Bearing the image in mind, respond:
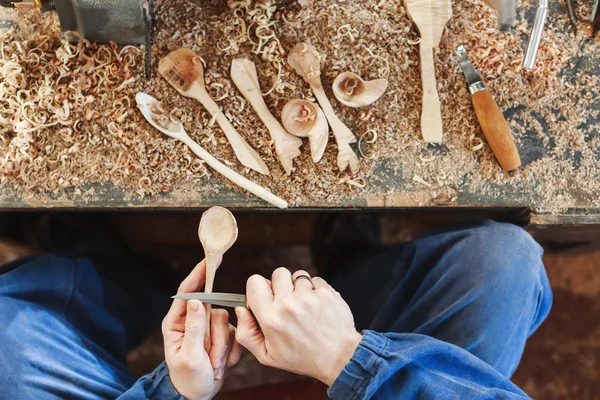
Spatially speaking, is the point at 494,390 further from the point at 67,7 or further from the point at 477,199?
the point at 67,7

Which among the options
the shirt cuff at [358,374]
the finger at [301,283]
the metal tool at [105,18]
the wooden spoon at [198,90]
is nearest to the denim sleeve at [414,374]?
the shirt cuff at [358,374]

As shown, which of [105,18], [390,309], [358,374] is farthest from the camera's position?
[390,309]

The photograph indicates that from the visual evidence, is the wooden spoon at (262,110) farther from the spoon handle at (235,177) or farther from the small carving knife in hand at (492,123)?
the small carving knife in hand at (492,123)

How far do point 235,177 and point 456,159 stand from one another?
39cm

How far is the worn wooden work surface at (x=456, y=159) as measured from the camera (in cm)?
75

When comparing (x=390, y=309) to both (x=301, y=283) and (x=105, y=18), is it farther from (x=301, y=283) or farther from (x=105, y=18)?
(x=105, y=18)

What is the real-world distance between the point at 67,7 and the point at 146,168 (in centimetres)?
28

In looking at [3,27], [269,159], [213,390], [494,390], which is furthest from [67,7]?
[494,390]

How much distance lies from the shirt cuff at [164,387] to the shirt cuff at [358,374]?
0.23 meters

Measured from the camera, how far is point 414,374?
1.96 feet

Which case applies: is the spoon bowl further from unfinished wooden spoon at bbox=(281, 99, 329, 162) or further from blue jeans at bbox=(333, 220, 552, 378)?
blue jeans at bbox=(333, 220, 552, 378)

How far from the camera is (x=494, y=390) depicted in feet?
1.95

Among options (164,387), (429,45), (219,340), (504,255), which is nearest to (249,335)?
(219,340)

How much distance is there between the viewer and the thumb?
0.60 m
